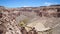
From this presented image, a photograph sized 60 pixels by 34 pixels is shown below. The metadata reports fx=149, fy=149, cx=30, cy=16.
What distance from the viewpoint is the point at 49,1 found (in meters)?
2.51

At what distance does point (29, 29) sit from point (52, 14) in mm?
572

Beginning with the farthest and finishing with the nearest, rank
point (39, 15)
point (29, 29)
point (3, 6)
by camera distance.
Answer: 1. point (39, 15)
2. point (3, 6)
3. point (29, 29)

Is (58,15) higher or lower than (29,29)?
higher

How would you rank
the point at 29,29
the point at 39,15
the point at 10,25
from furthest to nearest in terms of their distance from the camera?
the point at 39,15
the point at 29,29
the point at 10,25

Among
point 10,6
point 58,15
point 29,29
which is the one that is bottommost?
point 29,29

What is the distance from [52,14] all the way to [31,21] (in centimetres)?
40

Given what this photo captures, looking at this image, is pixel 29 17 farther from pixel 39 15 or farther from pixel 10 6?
pixel 10 6

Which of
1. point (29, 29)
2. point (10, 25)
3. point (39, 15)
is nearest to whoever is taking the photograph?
point (10, 25)

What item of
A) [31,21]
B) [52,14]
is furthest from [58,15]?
[31,21]

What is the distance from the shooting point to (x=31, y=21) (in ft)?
8.93

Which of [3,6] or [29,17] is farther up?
[3,6]

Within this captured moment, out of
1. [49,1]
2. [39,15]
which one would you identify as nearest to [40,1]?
[49,1]

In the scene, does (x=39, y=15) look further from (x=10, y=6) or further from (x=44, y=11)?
(x=10, y=6)

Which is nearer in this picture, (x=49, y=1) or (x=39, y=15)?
(x=49, y=1)
